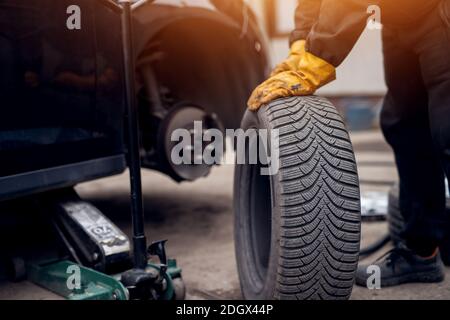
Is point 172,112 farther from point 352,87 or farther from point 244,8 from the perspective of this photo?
point 352,87

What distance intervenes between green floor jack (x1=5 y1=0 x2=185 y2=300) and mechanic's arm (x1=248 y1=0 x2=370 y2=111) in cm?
43

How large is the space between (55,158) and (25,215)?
1.51 ft

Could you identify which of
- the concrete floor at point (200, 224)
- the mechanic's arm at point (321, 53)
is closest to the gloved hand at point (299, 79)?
the mechanic's arm at point (321, 53)

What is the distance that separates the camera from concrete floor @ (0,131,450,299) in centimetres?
234

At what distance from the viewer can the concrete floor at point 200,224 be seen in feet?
7.67

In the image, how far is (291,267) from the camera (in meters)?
1.75

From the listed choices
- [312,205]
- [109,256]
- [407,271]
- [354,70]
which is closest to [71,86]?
[109,256]

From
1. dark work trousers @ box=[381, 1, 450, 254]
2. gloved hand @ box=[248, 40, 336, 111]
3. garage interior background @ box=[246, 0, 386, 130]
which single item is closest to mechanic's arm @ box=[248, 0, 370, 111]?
gloved hand @ box=[248, 40, 336, 111]

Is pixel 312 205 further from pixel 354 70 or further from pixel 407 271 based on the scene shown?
pixel 354 70

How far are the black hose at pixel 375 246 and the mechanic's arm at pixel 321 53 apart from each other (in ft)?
3.44

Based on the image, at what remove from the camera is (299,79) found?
1883mm

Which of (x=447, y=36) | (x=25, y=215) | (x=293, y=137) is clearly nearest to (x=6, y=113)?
(x=25, y=215)

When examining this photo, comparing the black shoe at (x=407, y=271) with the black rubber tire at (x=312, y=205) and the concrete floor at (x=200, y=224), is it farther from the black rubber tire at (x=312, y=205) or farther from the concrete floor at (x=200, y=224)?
the black rubber tire at (x=312, y=205)

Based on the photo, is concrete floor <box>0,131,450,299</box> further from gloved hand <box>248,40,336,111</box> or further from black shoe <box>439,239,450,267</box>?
gloved hand <box>248,40,336,111</box>
